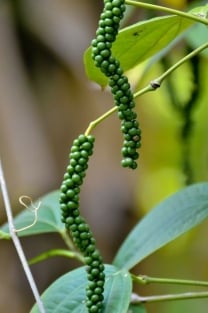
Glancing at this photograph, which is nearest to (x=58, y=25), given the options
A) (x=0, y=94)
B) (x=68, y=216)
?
(x=0, y=94)

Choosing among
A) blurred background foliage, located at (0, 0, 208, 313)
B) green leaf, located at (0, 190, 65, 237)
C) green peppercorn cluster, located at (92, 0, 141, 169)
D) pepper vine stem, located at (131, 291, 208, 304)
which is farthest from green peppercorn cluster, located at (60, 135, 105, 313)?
blurred background foliage, located at (0, 0, 208, 313)

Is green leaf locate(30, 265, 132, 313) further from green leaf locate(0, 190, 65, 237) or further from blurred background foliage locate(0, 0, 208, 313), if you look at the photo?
blurred background foliage locate(0, 0, 208, 313)

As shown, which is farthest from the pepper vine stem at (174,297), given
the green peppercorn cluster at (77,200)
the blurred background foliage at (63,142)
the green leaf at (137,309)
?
the blurred background foliage at (63,142)

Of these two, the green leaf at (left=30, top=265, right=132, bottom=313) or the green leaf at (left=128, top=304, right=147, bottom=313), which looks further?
the green leaf at (left=128, top=304, right=147, bottom=313)

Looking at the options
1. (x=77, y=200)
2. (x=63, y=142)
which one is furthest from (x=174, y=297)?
(x=63, y=142)

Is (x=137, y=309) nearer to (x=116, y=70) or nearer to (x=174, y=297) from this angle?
(x=174, y=297)

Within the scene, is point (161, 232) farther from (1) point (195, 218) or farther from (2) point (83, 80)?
(2) point (83, 80)
